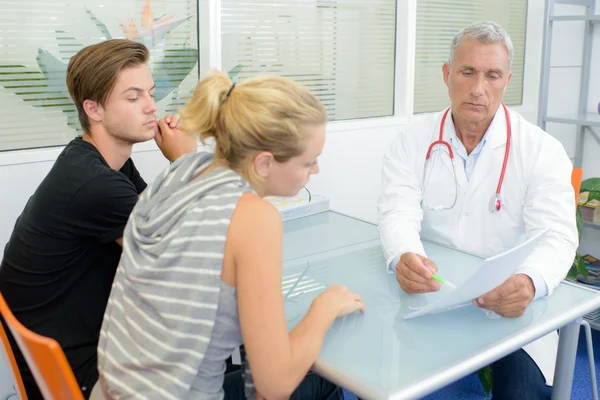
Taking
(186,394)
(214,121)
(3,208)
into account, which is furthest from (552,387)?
(3,208)

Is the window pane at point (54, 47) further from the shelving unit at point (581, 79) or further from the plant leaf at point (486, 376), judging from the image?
the shelving unit at point (581, 79)

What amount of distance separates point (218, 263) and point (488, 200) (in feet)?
3.55

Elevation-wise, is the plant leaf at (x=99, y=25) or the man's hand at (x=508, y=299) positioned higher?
the plant leaf at (x=99, y=25)

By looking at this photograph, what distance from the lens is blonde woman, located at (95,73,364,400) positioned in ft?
3.54

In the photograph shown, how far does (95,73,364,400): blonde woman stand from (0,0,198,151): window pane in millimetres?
1083

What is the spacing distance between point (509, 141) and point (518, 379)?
67 centimetres

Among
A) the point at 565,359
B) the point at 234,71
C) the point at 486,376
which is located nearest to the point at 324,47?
the point at 234,71

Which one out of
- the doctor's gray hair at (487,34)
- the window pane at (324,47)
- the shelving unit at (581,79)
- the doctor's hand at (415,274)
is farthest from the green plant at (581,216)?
the doctor's hand at (415,274)

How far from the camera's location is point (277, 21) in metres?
2.68

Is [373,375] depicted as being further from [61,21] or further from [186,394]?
[61,21]

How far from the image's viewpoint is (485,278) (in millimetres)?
1253

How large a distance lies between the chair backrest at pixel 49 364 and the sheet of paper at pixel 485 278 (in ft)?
2.22

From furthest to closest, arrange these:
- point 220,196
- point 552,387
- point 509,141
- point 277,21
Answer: point 277,21
point 509,141
point 552,387
point 220,196

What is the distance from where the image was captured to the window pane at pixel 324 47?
2.59 m
